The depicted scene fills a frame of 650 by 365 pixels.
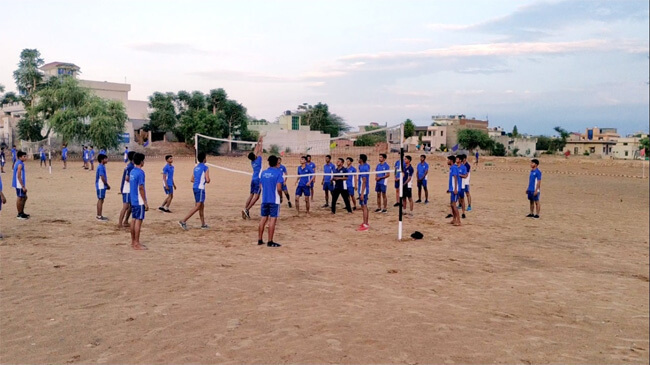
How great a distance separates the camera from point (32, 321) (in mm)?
5254

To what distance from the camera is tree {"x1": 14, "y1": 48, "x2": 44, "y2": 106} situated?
44.9 m

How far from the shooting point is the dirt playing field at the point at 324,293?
14.9 feet

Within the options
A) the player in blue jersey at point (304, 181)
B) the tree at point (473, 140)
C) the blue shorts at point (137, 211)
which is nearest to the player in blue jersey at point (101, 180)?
the blue shorts at point (137, 211)

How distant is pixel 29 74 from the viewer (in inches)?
1772

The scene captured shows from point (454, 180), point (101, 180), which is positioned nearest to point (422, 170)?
point (454, 180)

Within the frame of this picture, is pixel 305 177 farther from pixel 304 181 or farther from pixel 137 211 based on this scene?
pixel 137 211

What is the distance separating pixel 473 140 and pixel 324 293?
2423 inches

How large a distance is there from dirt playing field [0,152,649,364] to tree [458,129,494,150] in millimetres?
53811

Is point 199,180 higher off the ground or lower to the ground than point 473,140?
lower

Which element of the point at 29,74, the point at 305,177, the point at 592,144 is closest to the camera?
the point at 305,177

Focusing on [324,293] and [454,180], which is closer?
[324,293]

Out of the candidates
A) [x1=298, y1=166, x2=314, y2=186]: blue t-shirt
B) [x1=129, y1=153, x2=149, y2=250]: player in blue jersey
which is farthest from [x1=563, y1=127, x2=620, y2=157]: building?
[x1=129, y1=153, x2=149, y2=250]: player in blue jersey

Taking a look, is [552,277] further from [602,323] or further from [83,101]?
[83,101]

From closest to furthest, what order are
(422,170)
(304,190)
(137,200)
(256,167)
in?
(137,200), (256,167), (304,190), (422,170)
